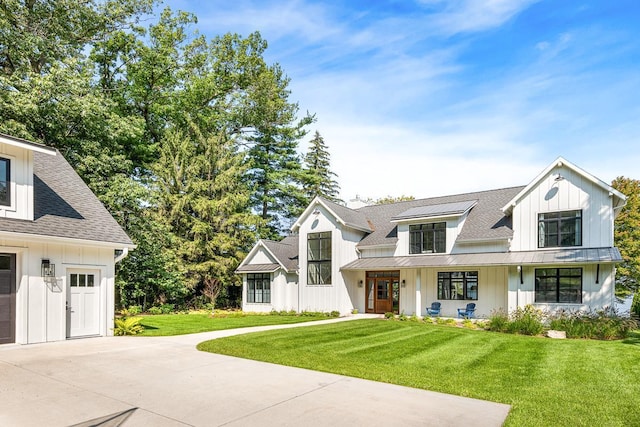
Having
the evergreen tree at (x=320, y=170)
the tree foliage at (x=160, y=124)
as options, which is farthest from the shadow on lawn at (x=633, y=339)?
the evergreen tree at (x=320, y=170)

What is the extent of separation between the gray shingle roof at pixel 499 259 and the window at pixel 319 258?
3.85ft

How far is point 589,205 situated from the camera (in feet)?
53.9

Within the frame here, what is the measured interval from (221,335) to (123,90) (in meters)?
22.1

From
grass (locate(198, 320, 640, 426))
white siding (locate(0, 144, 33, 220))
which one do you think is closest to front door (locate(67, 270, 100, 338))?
white siding (locate(0, 144, 33, 220))

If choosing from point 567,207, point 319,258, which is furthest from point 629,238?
point 319,258

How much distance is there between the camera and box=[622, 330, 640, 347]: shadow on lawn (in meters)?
12.2

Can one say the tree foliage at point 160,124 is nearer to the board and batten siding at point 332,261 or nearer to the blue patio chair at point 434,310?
the board and batten siding at point 332,261

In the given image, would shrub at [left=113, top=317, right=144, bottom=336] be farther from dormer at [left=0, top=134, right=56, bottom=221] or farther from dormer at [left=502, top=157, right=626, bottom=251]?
dormer at [left=502, top=157, right=626, bottom=251]

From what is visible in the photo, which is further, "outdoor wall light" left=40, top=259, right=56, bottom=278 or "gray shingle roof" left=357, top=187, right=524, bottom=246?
"gray shingle roof" left=357, top=187, right=524, bottom=246

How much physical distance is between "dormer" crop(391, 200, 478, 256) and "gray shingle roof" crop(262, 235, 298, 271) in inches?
256

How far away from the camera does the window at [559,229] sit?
16656 millimetres

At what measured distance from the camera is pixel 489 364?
867 cm

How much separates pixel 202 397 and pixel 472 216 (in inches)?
682

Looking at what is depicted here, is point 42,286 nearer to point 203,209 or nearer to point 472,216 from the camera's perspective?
point 203,209
